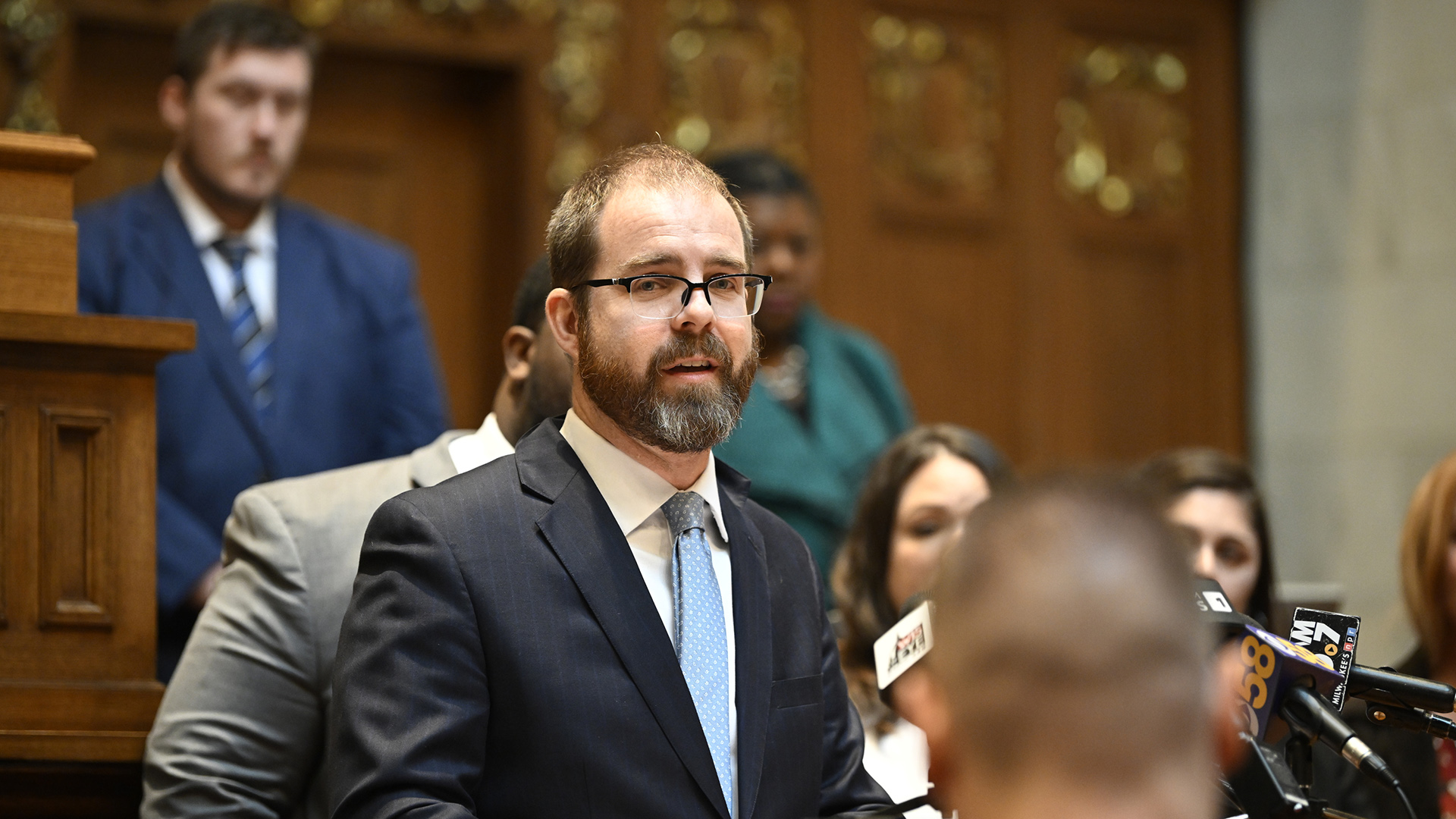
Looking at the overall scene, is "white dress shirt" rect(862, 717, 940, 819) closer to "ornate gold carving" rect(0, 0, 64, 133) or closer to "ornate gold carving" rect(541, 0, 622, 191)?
"ornate gold carving" rect(541, 0, 622, 191)

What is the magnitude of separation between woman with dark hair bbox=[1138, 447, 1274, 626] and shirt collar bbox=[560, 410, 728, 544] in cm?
159

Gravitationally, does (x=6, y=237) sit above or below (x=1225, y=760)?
above

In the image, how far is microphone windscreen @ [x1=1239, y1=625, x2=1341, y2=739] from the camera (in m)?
1.78

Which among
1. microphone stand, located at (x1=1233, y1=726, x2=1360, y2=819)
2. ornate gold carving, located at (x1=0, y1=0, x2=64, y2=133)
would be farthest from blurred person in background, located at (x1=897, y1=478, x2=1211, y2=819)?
ornate gold carving, located at (x1=0, y1=0, x2=64, y2=133)

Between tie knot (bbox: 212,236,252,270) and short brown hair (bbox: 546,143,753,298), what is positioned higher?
tie knot (bbox: 212,236,252,270)

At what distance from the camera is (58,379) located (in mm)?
2246

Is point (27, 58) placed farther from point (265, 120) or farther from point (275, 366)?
point (275, 366)

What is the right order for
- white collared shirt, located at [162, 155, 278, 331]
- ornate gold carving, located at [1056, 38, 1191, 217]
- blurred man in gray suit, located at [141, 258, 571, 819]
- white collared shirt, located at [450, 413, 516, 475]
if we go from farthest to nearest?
ornate gold carving, located at [1056, 38, 1191, 217] < white collared shirt, located at [162, 155, 278, 331] < white collared shirt, located at [450, 413, 516, 475] < blurred man in gray suit, located at [141, 258, 571, 819]

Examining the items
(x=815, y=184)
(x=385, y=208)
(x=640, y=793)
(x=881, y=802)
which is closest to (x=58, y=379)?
(x=640, y=793)

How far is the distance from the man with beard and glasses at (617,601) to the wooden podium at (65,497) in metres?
0.60

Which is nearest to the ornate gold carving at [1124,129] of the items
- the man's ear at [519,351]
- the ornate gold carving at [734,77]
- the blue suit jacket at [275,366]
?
the ornate gold carving at [734,77]

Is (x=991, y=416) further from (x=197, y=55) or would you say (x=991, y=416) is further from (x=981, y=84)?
(x=197, y=55)

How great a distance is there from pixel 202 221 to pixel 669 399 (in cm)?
185

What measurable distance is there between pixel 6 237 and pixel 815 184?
11.0 feet
